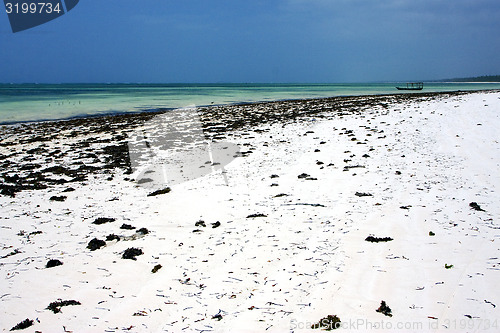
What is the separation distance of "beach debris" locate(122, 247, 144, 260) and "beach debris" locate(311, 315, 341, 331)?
111 inches

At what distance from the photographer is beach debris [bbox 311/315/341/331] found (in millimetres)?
3154

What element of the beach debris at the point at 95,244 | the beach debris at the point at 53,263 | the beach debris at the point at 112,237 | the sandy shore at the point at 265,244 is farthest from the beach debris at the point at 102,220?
the beach debris at the point at 53,263

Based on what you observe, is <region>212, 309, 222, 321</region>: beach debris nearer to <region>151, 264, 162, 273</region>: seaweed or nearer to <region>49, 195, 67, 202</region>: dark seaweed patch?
<region>151, 264, 162, 273</region>: seaweed

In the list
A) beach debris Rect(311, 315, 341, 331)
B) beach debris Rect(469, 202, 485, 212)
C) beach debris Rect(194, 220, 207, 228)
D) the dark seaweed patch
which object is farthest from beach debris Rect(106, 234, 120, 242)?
beach debris Rect(469, 202, 485, 212)

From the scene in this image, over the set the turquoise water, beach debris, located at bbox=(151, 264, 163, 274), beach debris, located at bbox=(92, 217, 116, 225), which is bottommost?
beach debris, located at bbox=(151, 264, 163, 274)

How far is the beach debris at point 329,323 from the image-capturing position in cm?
315

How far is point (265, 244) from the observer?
16.6 ft

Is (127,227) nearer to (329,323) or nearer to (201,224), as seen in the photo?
(201,224)

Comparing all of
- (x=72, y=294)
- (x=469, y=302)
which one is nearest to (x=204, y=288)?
(x=72, y=294)

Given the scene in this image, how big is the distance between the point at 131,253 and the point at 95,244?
2.57ft

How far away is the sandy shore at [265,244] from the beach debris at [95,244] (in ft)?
0.05

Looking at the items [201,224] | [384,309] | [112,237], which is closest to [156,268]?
[112,237]

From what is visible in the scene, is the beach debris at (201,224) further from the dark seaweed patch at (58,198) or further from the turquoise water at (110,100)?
the turquoise water at (110,100)

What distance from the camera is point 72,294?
12.8 feet
